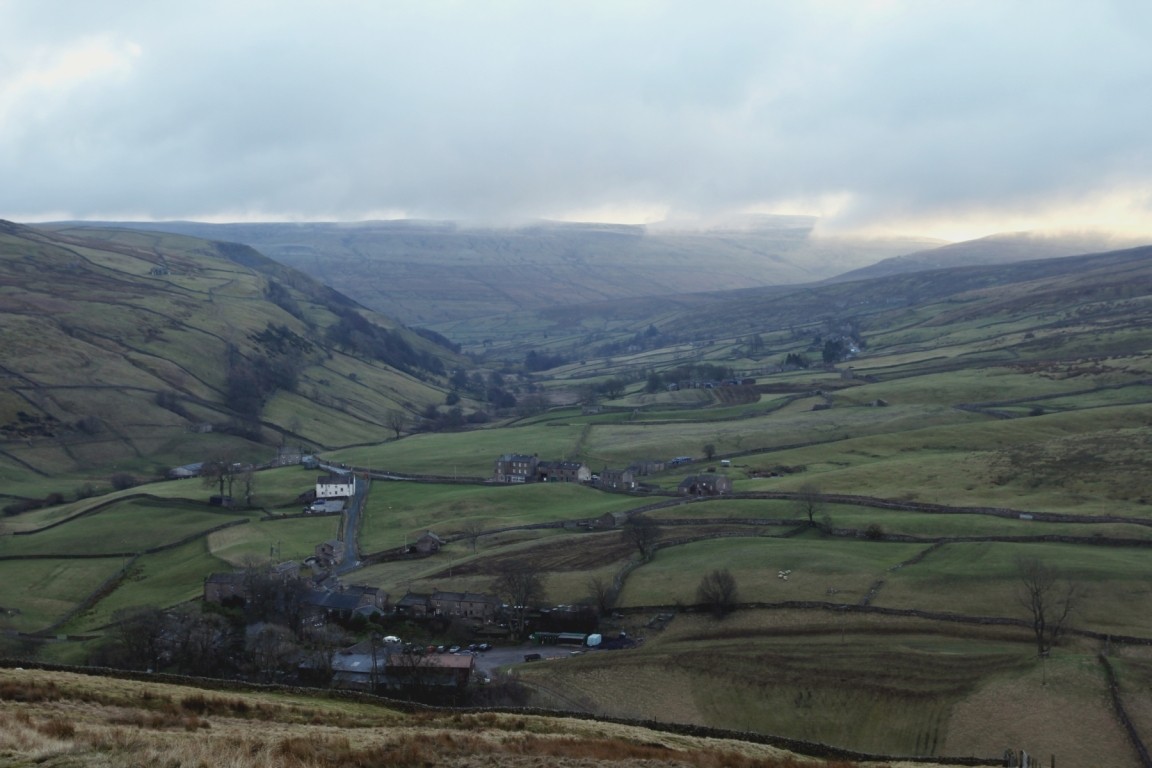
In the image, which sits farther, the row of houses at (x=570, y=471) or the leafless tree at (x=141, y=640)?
the row of houses at (x=570, y=471)

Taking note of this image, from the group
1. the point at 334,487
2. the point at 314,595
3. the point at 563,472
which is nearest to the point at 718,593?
the point at 314,595

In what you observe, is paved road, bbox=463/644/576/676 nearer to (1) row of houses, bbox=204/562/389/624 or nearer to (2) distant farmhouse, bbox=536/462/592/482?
(1) row of houses, bbox=204/562/389/624

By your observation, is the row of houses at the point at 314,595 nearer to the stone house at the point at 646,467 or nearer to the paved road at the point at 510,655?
the paved road at the point at 510,655

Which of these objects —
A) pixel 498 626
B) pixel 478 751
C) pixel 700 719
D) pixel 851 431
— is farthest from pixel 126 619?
pixel 851 431

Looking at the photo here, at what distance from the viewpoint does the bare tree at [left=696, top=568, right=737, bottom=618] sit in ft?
211

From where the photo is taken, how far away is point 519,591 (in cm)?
7019

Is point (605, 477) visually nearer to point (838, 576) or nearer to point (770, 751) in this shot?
point (838, 576)

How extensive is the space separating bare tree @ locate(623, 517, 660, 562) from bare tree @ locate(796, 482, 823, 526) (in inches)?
541

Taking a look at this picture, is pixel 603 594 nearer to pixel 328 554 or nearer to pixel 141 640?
pixel 328 554

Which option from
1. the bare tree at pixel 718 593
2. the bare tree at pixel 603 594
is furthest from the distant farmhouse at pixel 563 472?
the bare tree at pixel 718 593

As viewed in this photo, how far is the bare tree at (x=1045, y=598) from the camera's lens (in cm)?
5553

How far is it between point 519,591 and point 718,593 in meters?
15.2

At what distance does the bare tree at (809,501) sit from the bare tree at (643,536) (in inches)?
541

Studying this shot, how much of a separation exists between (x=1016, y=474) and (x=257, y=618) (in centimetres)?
7436
